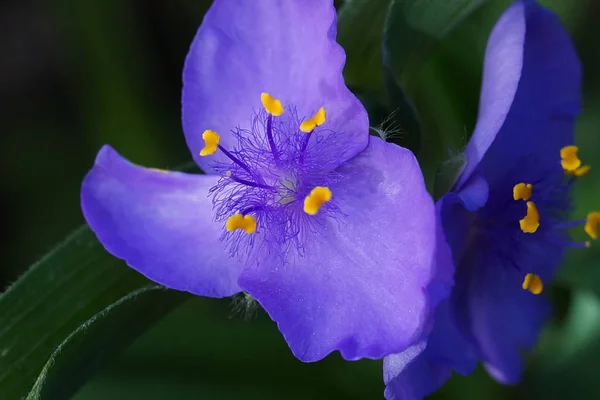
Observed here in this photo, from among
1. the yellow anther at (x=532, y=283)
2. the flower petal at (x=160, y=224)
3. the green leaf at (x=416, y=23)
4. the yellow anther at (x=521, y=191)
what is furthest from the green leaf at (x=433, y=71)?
the flower petal at (x=160, y=224)

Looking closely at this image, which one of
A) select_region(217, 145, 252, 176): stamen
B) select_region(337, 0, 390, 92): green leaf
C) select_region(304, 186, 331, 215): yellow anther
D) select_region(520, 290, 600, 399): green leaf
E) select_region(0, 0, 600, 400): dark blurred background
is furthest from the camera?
select_region(520, 290, 600, 399): green leaf

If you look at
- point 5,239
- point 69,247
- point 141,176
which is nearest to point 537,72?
point 141,176

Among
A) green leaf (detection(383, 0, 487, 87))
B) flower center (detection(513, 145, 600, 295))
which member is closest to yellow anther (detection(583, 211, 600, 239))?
flower center (detection(513, 145, 600, 295))

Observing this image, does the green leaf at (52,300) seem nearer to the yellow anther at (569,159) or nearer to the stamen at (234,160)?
the stamen at (234,160)

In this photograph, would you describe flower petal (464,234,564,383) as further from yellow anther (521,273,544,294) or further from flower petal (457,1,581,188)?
flower petal (457,1,581,188)

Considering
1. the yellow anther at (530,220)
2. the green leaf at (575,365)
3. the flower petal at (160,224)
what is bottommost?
the green leaf at (575,365)

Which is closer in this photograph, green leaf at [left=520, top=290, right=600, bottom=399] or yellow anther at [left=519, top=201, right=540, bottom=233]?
yellow anther at [left=519, top=201, right=540, bottom=233]

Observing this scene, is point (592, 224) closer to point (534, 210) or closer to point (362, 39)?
point (534, 210)

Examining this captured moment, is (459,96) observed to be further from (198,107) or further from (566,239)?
(198,107)
